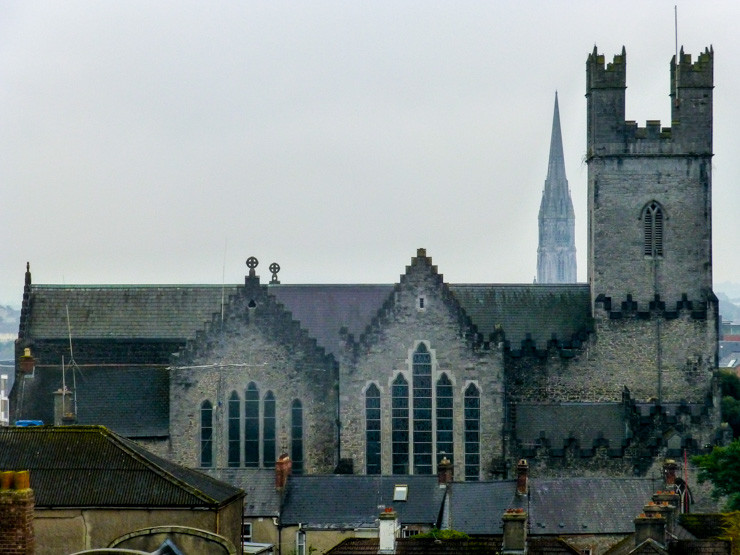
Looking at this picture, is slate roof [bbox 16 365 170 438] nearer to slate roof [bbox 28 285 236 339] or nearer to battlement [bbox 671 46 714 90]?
slate roof [bbox 28 285 236 339]

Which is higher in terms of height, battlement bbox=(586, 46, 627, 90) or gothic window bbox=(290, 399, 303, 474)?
battlement bbox=(586, 46, 627, 90)

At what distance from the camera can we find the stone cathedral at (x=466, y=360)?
75938 mm

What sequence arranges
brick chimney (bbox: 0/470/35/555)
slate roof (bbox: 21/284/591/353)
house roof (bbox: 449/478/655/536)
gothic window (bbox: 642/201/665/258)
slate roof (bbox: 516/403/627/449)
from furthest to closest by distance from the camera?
slate roof (bbox: 21/284/591/353) → gothic window (bbox: 642/201/665/258) → slate roof (bbox: 516/403/627/449) → house roof (bbox: 449/478/655/536) → brick chimney (bbox: 0/470/35/555)

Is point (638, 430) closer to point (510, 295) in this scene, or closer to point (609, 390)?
point (609, 390)

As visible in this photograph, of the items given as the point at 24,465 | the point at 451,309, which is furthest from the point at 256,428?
the point at 24,465

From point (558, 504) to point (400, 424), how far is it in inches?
506

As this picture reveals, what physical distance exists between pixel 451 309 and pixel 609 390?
777 centimetres

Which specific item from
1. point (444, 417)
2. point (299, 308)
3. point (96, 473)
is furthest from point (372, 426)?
point (96, 473)

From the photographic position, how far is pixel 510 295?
8075cm

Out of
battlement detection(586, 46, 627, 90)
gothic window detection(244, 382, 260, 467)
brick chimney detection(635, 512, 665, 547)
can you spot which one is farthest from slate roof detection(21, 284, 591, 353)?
brick chimney detection(635, 512, 665, 547)

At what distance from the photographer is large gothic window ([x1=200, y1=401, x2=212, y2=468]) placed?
76188 millimetres

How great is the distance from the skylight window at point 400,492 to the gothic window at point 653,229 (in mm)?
18007

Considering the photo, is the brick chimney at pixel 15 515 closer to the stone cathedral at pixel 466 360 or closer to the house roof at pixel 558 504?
the house roof at pixel 558 504

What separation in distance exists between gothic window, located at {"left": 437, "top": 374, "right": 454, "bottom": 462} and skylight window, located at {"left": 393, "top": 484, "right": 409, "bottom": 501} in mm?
8570
